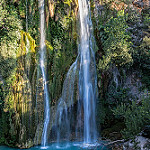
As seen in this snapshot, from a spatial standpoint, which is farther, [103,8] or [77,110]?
[103,8]

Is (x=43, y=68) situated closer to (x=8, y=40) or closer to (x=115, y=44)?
(x=8, y=40)

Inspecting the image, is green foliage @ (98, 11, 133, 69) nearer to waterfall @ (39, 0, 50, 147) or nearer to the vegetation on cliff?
the vegetation on cliff

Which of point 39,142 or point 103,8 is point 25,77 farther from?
point 103,8

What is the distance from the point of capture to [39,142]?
8.36 meters

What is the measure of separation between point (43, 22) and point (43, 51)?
174 centimetres

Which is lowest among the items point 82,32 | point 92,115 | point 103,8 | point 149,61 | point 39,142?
point 39,142

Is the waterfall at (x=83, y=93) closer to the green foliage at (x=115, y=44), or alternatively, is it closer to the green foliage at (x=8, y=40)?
the green foliage at (x=115, y=44)

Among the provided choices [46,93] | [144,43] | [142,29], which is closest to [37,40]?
[46,93]

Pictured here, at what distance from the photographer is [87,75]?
32.2 ft

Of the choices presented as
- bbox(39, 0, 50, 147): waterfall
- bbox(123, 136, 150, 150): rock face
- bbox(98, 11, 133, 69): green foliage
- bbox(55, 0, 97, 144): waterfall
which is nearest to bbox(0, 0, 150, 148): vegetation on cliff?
bbox(98, 11, 133, 69): green foliage

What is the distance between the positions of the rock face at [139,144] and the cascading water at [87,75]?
262 centimetres

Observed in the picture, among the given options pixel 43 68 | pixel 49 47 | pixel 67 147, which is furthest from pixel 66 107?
pixel 49 47

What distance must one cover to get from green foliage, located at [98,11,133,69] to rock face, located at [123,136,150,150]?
4270 mm

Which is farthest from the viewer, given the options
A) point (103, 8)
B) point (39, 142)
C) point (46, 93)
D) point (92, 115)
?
point (103, 8)
